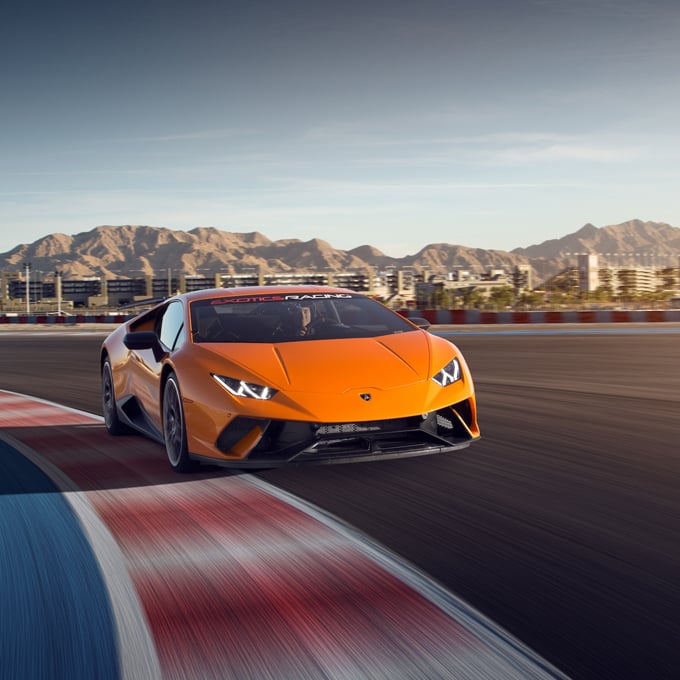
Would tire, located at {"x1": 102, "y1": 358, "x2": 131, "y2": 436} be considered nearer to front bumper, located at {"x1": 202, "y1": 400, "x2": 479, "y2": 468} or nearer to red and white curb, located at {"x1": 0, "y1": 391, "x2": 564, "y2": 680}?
red and white curb, located at {"x1": 0, "y1": 391, "x2": 564, "y2": 680}

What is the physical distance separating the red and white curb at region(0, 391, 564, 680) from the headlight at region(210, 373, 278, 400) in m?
0.58

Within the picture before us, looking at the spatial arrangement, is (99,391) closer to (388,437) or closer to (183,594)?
(388,437)

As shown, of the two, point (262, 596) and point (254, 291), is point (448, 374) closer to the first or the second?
point (254, 291)

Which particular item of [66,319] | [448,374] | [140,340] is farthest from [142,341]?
[66,319]

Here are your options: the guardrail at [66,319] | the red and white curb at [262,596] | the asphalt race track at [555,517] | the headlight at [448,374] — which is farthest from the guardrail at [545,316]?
the red and white curb at [262,596]

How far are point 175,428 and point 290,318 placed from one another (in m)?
1.26

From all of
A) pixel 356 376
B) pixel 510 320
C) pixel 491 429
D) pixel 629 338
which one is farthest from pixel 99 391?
pixel 510 320

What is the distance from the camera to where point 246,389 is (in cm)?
556

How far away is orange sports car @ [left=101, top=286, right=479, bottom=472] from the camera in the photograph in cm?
546

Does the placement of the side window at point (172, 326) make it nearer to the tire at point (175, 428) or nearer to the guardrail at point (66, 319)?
the tire at point (175, 428)

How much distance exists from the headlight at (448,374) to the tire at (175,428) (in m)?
1.67

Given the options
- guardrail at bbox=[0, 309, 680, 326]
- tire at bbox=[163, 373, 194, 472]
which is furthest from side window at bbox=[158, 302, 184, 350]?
guardrail at bbox=[0, 309, 680, 326]

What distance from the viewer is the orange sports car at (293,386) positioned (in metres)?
5.46

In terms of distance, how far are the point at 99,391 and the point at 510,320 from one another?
20.3m
